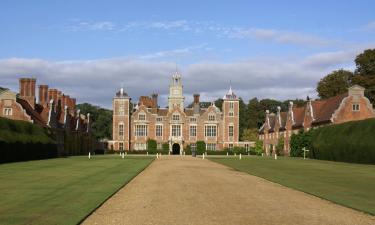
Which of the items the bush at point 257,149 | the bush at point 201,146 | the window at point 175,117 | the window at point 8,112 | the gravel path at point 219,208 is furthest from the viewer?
the window at point 175,117

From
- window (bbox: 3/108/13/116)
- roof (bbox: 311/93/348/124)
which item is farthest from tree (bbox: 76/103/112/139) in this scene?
A: roof (bbox: 311/93/348/124)

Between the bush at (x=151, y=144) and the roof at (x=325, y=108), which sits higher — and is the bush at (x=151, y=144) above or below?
below

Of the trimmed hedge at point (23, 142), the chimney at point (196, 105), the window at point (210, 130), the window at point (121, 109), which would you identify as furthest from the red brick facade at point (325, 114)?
the trimmed hedge at point (23, 142)

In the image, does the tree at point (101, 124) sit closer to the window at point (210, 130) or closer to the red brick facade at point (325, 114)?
the window at point (210, 130)

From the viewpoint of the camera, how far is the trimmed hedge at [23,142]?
4081 centimetres

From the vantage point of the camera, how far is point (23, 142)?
45.1 m

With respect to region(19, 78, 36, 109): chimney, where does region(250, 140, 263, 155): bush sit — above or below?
below

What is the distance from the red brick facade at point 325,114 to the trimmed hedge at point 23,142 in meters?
33.7

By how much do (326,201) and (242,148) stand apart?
250 ft

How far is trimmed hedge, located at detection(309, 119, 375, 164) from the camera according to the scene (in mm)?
44069

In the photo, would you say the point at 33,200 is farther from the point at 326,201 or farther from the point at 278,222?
the point at 326,201

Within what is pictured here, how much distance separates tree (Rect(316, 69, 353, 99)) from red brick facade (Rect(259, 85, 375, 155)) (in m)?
4.20

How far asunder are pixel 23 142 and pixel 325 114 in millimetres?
38694

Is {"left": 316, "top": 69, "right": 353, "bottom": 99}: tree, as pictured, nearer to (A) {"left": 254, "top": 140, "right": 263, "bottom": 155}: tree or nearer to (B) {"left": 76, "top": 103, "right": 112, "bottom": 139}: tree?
(A) {"left": 254, "top": 140, "right": 263, "bottom": 155}: tree
